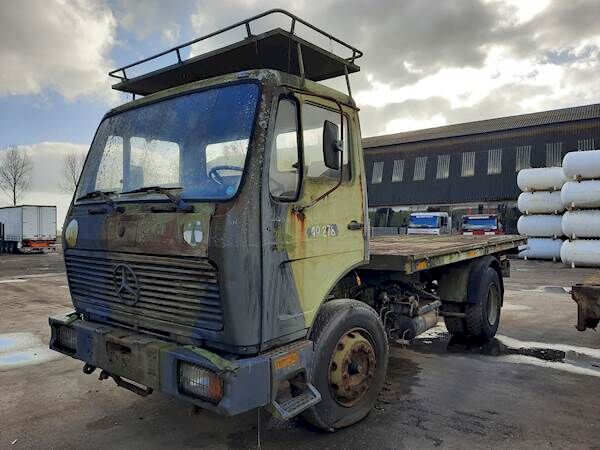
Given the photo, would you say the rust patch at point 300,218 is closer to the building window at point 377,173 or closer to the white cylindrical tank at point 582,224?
the white cylindrical tank at point 582,224

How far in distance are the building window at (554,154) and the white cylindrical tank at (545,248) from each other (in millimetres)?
9281

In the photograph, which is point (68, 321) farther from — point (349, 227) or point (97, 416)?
point (349, 227)

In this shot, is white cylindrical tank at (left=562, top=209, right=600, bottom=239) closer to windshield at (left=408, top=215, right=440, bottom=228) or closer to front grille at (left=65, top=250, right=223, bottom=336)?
windshield at (left=408, top=215, right=440, bottom=228)

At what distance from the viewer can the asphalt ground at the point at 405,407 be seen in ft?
12.1

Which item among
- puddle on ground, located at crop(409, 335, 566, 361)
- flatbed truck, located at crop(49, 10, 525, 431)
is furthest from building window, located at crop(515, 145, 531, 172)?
flatbed truck, located at crop(49, 10, 525, 431)

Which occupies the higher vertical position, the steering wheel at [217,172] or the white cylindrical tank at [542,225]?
the steering wheel at [217,172]

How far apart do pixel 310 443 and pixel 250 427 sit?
0.59 m

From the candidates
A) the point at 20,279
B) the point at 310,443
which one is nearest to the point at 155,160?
the point at 310,443

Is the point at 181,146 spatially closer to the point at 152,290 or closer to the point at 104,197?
the point at 104,197

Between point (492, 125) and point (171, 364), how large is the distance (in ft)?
103

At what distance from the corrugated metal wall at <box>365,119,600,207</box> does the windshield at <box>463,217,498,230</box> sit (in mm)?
5670

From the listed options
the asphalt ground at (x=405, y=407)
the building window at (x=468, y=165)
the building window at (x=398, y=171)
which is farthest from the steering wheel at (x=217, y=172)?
the building window at (x=398, y=171)

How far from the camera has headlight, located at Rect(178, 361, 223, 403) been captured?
290 cm

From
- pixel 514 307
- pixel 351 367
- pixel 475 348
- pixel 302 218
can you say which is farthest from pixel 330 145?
pixel 514 307
